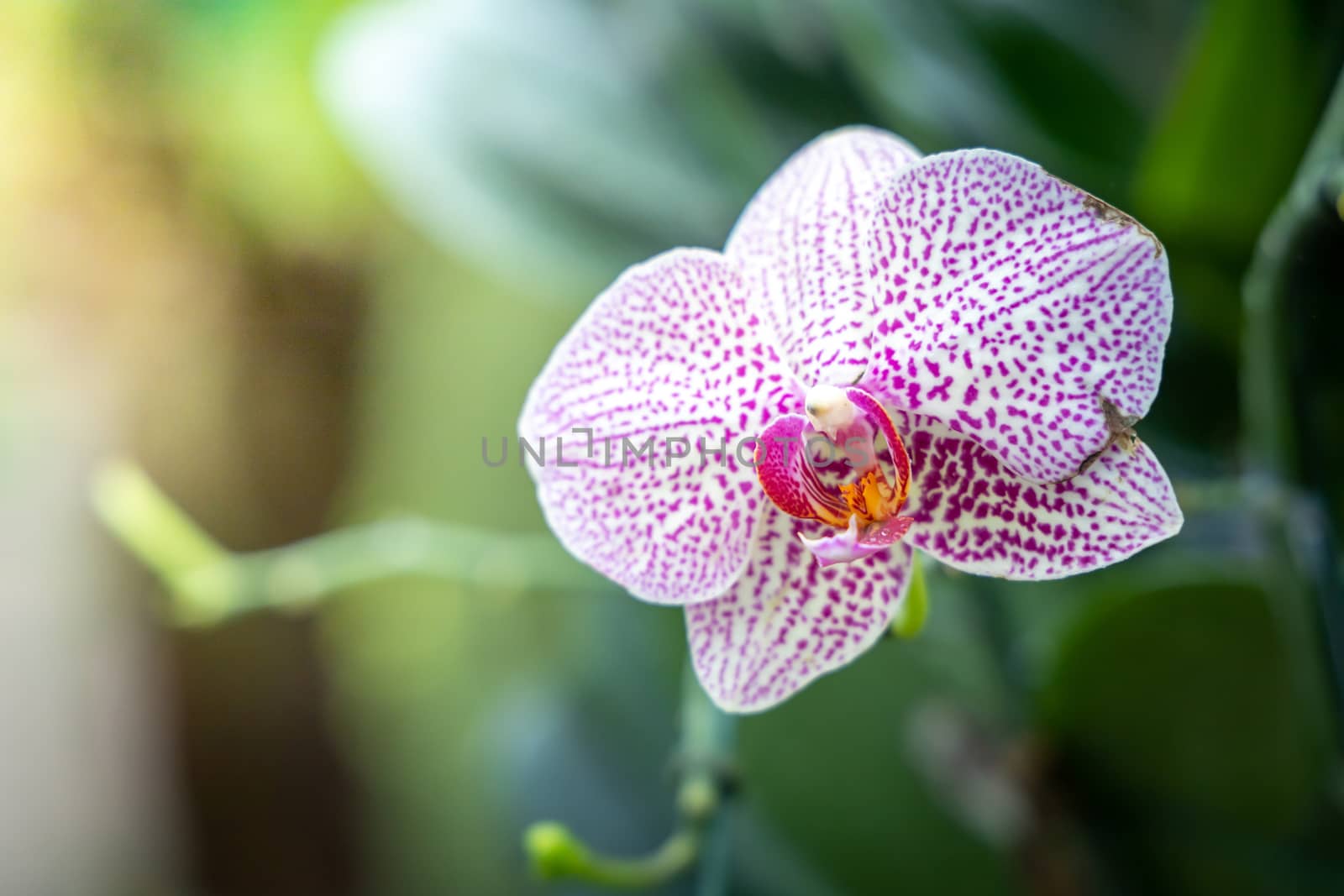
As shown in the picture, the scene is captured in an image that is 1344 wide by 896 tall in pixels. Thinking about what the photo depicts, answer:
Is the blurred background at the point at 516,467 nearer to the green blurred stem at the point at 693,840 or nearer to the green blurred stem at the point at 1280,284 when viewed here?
the green blurred stem at the point at 1280,284

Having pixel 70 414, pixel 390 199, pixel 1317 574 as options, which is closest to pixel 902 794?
pixel 1317 574

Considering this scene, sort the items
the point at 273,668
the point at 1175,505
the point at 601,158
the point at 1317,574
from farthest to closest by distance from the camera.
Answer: the point at 273,668, the point at 601,158, the point at 1317,574, the point at 1175,505

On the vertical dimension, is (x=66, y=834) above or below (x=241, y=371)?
below

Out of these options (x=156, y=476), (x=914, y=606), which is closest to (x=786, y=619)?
(x=914, y=606)

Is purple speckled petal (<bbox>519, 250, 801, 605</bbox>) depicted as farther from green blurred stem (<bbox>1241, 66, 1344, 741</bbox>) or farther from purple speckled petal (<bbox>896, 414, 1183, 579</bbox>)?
green blurred stem (<bbox>1241, 66, 1344, 741</bbox>)

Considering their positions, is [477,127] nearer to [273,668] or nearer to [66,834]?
[273,668]

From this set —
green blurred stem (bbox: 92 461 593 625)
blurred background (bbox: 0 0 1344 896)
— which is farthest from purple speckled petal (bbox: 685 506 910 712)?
green blurred stem (bbox: 92 461 593 625)
